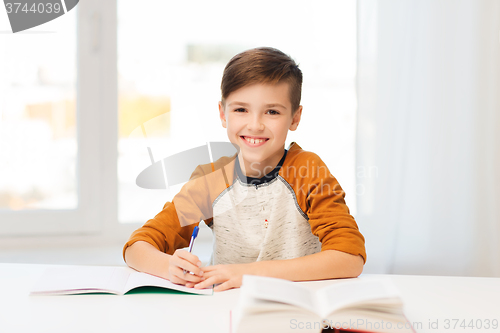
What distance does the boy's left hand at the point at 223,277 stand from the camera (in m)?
0.74

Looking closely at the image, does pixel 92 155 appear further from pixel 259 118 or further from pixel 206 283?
pixel 206 283

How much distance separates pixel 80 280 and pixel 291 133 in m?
0.95

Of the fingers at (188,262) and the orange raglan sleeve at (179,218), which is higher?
the orange raglan sleeve at (179,218)

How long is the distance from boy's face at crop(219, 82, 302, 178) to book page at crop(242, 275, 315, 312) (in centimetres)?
47

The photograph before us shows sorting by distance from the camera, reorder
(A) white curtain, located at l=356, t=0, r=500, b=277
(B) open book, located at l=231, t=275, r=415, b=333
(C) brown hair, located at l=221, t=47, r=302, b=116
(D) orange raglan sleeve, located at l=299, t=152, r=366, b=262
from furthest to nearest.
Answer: (A) white curtain, located at l=356, t=0, r=500, b=277, (C) brown hair, located at l=221, t=47, r=302, b=116, (D) orange raglan sleeve, located at l=299, t=152, r=366, b=262, (B) open book, located at l=231, t=275, r=415, b=333

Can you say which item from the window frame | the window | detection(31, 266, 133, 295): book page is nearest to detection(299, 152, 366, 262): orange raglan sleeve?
detection(31, 266, 133, 295): book page

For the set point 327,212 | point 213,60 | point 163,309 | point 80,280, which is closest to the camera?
point 163,309

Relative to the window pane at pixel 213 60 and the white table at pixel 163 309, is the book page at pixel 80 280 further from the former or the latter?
the window pane at pixel 213 60

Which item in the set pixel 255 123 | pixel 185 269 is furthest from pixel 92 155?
pixel 185 269

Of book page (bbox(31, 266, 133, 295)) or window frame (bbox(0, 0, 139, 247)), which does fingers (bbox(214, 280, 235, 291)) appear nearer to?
book page (bbox(31, 266, 133, 295))

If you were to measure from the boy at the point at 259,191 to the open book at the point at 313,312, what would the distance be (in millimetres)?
329

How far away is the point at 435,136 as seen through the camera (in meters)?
1.42

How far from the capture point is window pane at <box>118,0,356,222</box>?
1.51m

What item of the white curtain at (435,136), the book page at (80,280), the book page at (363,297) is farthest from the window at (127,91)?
the book page at (363,297)
